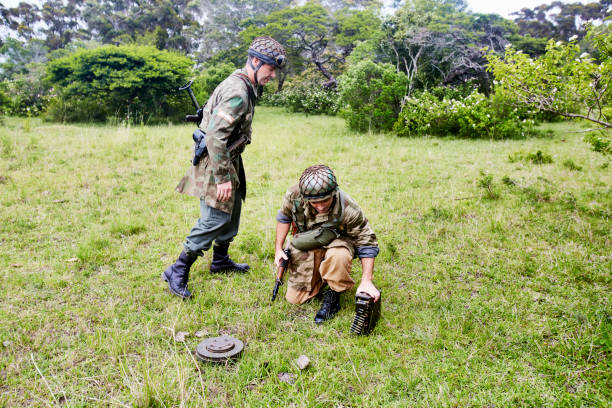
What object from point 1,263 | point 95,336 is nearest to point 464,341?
point 95,336

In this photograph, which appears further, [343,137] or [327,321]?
[343,137]

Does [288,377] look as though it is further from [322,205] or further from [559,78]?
[559,78]

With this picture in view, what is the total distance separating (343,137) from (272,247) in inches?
300

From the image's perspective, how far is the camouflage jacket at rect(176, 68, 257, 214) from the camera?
310 centimetres

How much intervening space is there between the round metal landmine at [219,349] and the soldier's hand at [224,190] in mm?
1106

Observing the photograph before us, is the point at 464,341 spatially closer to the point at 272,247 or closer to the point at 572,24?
the point at 272,247

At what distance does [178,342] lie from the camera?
9.41ft

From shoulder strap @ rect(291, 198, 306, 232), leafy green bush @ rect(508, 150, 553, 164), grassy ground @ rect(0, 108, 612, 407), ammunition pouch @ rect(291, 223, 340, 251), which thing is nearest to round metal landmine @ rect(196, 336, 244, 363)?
grassy ground @ rect(0, 108, 612, 407)

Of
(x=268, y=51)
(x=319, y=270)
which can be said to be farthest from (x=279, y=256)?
(x=268, y=51)

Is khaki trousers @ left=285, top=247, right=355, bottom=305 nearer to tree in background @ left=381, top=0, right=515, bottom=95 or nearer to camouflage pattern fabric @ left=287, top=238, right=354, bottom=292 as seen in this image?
camouflage pattern fabric @ left=287, top=238, right=354, bottom=292

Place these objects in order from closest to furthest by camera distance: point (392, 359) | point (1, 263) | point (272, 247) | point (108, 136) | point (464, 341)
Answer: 1. point (392, 359)
2. point (464, 341)
3. point (1, 263)
4. point (272, 247)
5. point (108, 136)

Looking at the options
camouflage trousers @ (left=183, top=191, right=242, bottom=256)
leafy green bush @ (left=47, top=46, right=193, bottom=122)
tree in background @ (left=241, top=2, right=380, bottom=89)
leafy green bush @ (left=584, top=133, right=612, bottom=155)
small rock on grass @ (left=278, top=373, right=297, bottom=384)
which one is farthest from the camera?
tree in background @ (left=241, top=2, right=380, bottom=89)

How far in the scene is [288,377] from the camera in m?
2.55

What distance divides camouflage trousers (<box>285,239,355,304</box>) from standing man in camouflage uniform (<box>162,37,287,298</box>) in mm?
756
